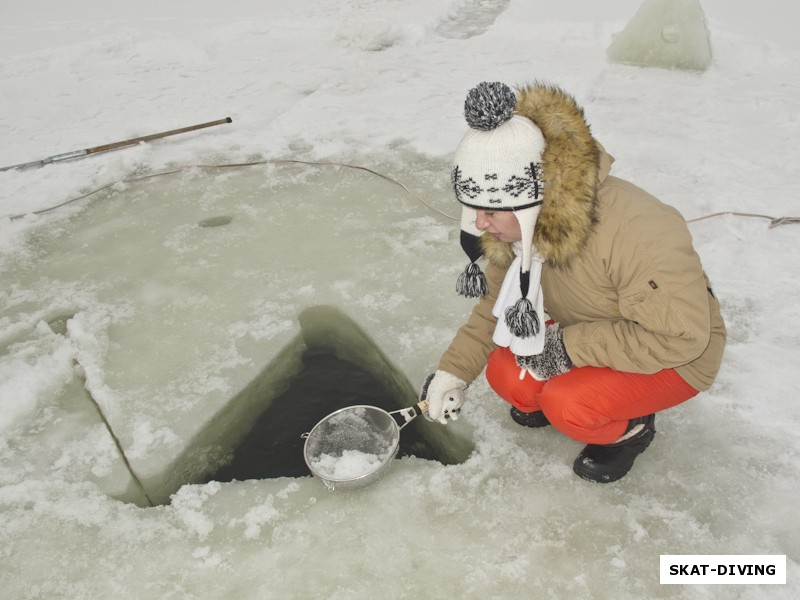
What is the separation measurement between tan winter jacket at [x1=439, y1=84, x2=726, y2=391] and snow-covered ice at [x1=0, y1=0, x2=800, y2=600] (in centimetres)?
58

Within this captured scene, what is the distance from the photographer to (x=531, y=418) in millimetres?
2359

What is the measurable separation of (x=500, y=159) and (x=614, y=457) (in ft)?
3.85

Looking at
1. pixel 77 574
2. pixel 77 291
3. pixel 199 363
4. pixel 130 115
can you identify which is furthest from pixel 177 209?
pixel 77 574

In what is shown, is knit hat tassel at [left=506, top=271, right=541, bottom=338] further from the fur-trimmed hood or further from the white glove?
the white glove

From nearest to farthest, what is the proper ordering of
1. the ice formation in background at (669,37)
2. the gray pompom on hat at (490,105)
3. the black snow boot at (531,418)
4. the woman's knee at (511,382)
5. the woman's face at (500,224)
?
the gray pompom on hat at (490,105)
the woman's face at (500,224)
the woman's knee at (511,382)
the black snow boot at (531,418)
the ice formation in background at (669,37)

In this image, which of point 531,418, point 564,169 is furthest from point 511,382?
point 564,169

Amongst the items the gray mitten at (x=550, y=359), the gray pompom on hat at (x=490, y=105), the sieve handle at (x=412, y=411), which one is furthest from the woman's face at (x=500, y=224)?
the sieve handle at (x=412, y=411)

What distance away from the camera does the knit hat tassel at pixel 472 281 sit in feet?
6.79

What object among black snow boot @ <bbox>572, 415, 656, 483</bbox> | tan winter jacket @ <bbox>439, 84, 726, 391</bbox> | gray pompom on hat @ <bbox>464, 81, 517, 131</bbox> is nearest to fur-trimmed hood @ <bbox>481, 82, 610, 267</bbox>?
tan winter jacket @ <bbox>439, 84, 726, 391</bbox>

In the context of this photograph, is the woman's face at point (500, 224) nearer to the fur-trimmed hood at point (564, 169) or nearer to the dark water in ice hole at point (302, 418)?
the fur-trimmed hood at point (564, 169)

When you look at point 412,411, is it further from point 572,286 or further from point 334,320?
point 334,320

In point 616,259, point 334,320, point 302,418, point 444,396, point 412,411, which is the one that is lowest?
point 302,418

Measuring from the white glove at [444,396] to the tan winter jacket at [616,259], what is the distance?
463mm

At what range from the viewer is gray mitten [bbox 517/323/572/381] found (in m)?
1.97
